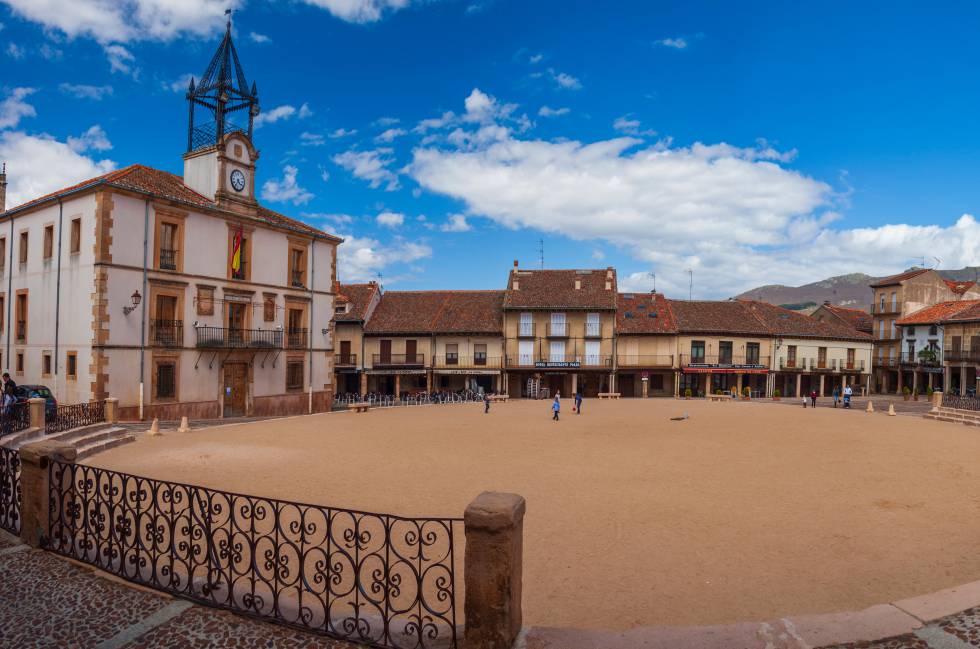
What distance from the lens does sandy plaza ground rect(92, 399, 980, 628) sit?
23.5 feet

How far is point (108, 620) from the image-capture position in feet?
16.6

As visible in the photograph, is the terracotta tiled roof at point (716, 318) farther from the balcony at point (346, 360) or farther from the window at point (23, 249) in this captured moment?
the window at point (23, 249)

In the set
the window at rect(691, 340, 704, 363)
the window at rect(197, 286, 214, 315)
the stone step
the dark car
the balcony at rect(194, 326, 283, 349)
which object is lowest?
the stone step

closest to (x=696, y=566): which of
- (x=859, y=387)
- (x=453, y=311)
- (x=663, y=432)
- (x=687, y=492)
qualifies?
(x=687, y=492)

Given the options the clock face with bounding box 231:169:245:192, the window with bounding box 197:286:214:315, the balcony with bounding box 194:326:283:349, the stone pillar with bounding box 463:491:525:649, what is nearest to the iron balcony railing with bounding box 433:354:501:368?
the balcony with bounding box 194:326:283:349

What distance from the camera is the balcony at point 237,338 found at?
25.2 metres

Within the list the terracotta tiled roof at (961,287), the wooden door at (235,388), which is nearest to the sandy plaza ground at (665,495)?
the wooden door at (235,388)

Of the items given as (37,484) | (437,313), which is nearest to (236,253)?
(437,313)

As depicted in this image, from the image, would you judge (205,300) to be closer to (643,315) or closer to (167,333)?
(167,333)

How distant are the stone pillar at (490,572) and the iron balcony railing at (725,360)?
150 ft

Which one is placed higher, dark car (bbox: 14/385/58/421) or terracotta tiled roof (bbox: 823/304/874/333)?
terracotta tiled roof (bbox: 823/304/874/333)

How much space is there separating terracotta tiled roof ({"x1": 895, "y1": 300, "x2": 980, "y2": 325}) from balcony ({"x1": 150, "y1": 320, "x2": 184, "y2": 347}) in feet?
176

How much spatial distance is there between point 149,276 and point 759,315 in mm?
45379

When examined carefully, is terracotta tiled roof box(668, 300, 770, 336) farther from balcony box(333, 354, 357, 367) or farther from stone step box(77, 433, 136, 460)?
stone step box(77, 433, 136, 460)
